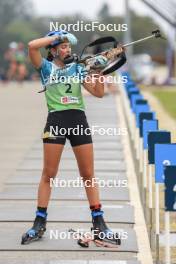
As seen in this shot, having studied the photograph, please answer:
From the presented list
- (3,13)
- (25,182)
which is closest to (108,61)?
(25,182)

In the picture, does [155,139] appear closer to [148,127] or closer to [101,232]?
[101,232]

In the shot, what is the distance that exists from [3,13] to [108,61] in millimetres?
169962

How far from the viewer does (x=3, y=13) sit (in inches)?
6939

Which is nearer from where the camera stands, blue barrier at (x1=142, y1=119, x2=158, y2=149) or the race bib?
the race bib

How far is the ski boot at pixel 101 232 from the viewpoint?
8547 millimetres

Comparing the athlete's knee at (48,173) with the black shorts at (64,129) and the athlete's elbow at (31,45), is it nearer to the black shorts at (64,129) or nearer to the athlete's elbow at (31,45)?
the black shorts at (64,129)

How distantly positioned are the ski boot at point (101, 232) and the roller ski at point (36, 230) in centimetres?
47

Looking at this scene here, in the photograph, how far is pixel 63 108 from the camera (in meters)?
8.52

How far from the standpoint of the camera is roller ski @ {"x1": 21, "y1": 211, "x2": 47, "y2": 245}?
28.3 feet

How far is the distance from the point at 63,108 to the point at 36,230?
117 centimetres

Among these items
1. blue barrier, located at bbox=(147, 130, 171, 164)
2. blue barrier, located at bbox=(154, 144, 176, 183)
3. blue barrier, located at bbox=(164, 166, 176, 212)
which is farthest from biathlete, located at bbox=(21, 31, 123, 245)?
blue barrier, located at bbox=(164, 166, 176, 212)

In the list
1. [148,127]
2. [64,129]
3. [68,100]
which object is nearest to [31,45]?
[68,100]

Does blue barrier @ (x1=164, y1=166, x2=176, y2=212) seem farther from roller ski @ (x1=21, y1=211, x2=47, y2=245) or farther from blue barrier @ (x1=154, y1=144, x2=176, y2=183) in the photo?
roller ski @ (x1=21, y1=211, x2=47, y2=245)

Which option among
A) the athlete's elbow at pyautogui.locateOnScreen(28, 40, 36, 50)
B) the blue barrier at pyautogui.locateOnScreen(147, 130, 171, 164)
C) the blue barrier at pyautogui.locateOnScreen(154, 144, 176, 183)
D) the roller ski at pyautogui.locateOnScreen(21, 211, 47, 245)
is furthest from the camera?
the blue barrier at pyautogui.locateOnScreen(147, 130, 171, 164)
